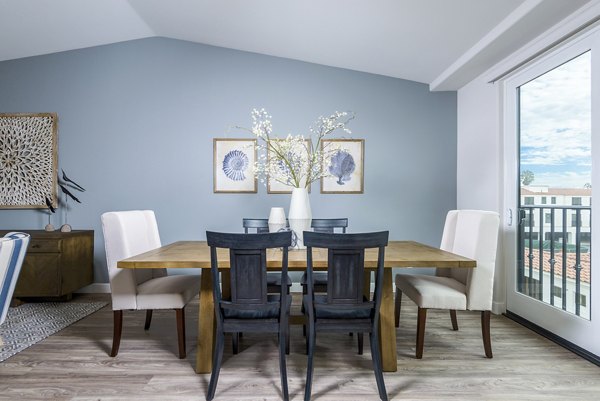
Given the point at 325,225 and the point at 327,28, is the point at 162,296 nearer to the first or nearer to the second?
the point at 325,225

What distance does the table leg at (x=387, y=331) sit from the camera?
2186 millimetres

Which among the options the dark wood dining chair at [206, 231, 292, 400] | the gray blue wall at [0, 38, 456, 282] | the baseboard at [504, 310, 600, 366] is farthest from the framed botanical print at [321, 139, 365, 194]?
the dark wood dining chair at [206, 231, 292, 400]

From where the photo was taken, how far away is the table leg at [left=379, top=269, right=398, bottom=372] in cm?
219

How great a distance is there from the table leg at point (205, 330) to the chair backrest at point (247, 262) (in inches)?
12.7

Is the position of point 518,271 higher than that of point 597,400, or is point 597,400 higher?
point 518,271

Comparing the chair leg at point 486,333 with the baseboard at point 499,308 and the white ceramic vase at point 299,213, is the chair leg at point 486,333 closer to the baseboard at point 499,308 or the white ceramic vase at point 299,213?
the baseboard at point 499,308

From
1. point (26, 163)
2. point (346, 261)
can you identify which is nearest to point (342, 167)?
point (346, 261)

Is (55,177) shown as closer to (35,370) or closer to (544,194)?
(35,370)

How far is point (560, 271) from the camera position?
2.79 m

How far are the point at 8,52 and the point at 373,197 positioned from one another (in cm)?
442

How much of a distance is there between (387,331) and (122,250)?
1861 mm

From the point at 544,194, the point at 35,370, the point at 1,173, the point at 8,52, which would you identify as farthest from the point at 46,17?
the point at 544,194

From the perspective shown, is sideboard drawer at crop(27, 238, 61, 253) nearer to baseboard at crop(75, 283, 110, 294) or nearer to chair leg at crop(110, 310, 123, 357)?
baseboard at crop(75, 283, 110, 294)

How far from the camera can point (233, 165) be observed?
4.05 m
